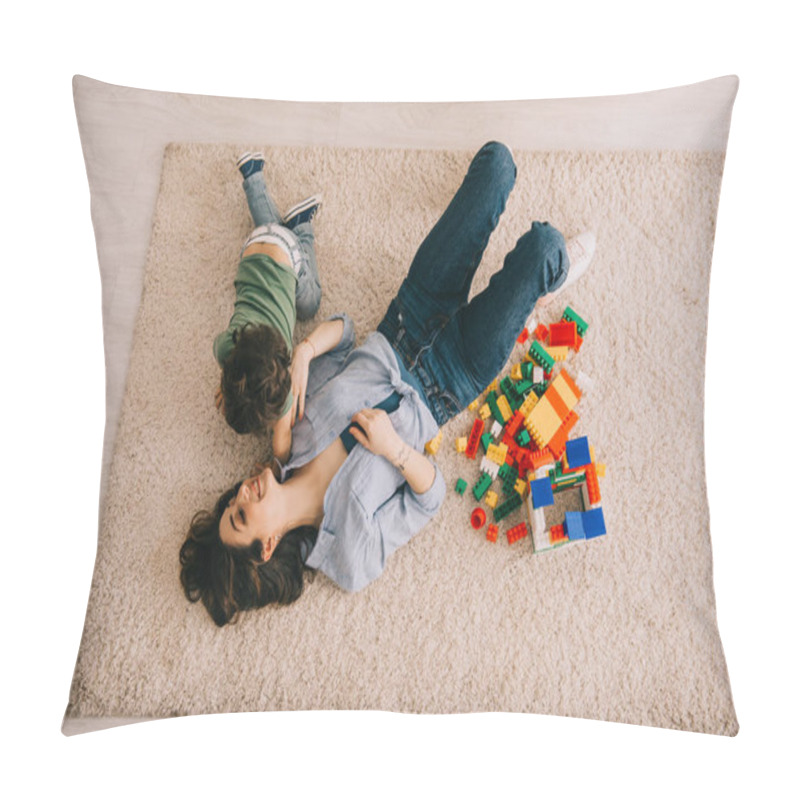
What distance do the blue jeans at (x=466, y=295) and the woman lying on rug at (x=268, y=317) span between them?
0.72ft

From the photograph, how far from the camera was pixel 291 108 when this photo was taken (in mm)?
1534

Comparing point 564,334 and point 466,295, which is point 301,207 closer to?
point 466,295

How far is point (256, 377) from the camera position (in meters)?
1.16

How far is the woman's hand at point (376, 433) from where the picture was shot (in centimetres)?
125

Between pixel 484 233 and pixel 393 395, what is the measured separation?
1.34ft

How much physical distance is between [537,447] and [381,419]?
354 mm

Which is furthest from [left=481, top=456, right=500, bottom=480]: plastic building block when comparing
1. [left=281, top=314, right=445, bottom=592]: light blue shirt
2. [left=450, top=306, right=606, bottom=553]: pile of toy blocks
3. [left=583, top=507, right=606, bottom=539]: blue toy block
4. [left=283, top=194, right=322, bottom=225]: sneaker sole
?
[left=283, top=194, right=322, bottom=225]: sneaker sole

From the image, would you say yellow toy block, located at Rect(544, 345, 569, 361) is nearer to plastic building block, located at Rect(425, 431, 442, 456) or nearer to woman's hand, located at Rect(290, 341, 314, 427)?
plastic building block, located at Rect(425, 431, 442, 456)

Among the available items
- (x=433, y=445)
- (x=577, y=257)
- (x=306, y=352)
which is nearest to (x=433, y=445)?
(x=433, y=445)

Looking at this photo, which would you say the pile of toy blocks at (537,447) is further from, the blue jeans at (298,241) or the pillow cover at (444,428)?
the blue jeans at (298,241)

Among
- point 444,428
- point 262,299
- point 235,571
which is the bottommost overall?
point 235,571

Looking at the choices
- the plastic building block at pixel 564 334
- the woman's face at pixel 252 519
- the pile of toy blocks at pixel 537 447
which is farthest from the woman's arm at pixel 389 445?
the plastic building block at pixel 564 334

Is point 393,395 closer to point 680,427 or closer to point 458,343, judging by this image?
point 458,343

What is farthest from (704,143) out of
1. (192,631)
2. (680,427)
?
(192,631)
